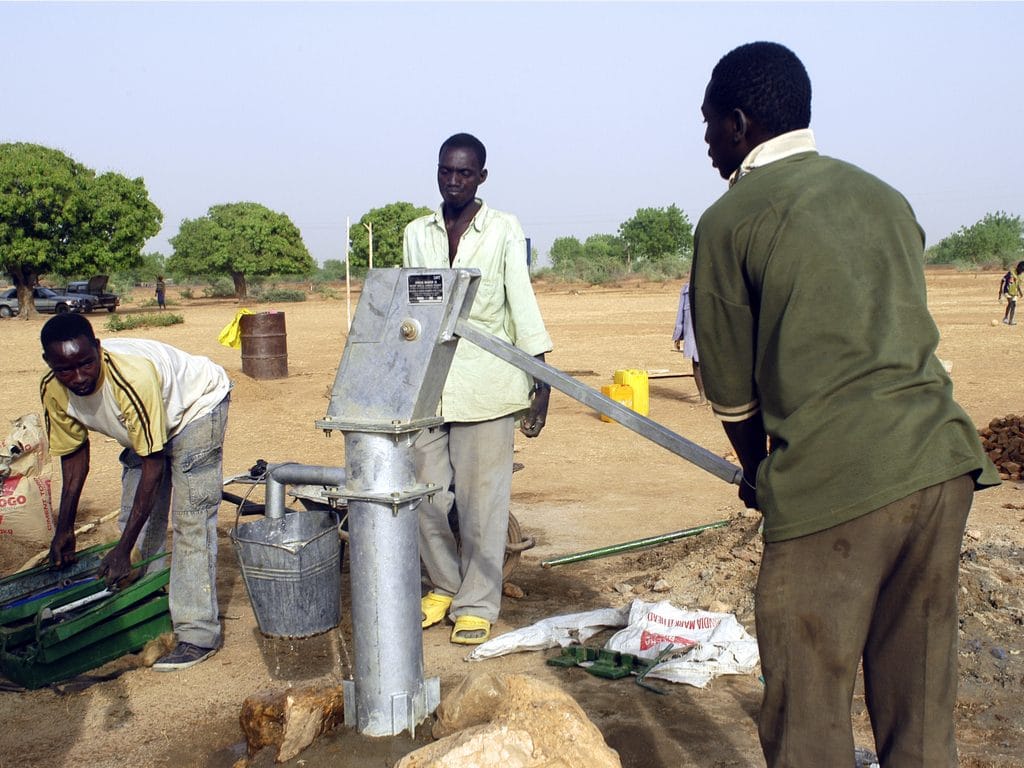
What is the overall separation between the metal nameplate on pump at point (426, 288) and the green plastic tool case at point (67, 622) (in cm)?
213

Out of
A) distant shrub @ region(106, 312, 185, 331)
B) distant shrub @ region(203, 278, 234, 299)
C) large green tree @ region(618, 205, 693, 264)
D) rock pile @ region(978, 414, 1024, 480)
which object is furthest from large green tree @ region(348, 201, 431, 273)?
rock pile @ region(978, 414, 1024, 480)

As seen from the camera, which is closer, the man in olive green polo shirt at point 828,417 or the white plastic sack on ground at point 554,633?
the man in olive green polo shirt at point 828,417

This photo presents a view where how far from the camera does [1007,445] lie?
7.77 meters

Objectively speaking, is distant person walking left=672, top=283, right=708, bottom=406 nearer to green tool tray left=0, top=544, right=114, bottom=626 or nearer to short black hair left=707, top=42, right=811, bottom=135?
green tool tray left=0, top=544, right=114, bottom=626

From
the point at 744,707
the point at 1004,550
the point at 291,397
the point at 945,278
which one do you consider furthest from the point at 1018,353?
the point at 945,278

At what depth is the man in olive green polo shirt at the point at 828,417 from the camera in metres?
1.94

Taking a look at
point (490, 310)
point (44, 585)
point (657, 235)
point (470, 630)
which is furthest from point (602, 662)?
point (657, 235)

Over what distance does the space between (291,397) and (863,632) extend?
37.1 feet

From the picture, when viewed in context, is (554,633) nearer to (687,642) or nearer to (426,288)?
(687,642)

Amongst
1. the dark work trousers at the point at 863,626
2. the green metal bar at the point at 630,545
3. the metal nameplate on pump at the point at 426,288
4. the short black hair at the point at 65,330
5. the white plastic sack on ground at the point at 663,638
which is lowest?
the green metal bar at the point at 630,545

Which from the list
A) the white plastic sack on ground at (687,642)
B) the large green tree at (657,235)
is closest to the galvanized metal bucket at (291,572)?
the white plastic sack on ground at (687,642)

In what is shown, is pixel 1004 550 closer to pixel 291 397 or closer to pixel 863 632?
pixel 863 632

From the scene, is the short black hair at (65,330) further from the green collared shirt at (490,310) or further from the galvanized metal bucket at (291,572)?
A: the green collared shirt at (490,310)

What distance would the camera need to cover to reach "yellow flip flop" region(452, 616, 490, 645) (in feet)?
13.8
